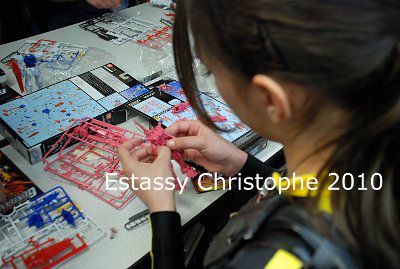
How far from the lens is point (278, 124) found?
0.63 metres

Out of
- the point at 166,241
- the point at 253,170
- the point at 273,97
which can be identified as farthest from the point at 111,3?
the point at 273,97

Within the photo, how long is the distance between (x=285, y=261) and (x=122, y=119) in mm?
824

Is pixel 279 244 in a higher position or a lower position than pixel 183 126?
higher

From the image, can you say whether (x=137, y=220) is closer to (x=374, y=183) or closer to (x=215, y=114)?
(x=215, y=114)

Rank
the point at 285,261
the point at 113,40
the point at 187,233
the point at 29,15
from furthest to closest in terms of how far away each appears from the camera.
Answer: the point at 29,15, the point at 113,40, the point at 187,233, the point at 285,261

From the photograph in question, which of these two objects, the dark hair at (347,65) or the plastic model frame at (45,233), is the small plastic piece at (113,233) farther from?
the dark hair at (347,65)

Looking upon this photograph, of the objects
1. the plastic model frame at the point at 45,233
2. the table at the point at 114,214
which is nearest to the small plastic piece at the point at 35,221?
the plastic model frame at the point at 45,233

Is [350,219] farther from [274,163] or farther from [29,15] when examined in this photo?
[29,15]

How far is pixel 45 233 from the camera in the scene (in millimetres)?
879

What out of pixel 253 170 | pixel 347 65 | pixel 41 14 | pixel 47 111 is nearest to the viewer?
pixel 347 65

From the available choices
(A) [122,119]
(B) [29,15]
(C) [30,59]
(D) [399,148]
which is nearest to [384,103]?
(D) [399,148]

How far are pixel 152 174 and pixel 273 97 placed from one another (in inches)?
17.8

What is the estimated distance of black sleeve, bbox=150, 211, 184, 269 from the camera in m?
0.81

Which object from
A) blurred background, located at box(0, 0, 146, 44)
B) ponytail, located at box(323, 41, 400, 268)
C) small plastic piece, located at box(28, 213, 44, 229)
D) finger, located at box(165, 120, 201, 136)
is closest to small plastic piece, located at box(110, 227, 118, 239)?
small plastic piece, located at box(28, 213, 44, 229)
